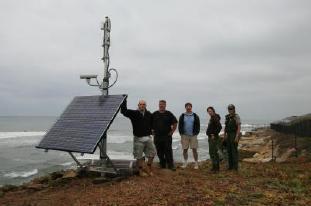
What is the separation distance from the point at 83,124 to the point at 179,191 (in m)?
3.30

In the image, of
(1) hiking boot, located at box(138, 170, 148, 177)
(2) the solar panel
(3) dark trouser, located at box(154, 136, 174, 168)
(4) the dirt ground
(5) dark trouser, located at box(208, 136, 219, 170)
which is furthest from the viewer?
(5) dark trouser, located at box(208, 136, 219, 170)

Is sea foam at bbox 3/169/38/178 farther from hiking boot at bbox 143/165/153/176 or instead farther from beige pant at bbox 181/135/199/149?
hiking boot at bbox 143/165/153/176

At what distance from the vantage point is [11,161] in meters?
34.3

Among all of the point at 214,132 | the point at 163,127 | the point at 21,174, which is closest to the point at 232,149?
the point at 214,132

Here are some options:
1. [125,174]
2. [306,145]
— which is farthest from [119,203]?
[306,145]

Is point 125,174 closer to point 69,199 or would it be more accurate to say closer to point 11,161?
point 69,199

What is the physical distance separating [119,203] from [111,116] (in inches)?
104

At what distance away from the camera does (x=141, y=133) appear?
1124 centimetres

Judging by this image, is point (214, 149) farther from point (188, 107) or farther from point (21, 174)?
point (21, 174)

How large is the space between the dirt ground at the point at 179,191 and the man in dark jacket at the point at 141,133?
1.70 feet

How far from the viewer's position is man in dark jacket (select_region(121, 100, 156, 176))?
1120cm

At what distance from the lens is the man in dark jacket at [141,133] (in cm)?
1120

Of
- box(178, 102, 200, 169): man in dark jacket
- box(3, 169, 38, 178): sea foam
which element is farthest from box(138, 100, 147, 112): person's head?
box(3, 169, 38, 178): sea foam

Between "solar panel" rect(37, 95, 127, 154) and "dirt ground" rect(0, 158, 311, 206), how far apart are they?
1.07 metres
